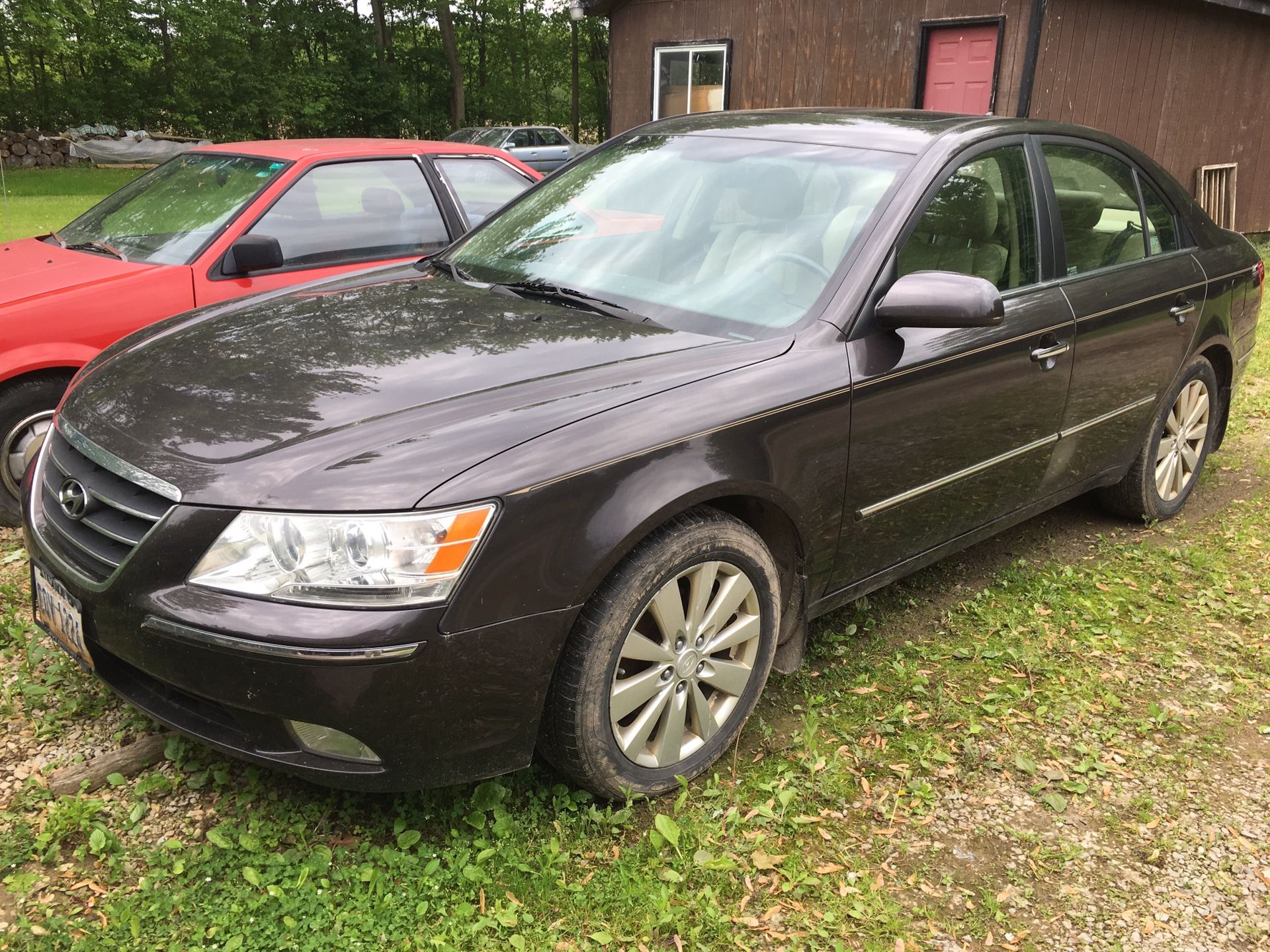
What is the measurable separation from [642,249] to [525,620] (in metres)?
1.48

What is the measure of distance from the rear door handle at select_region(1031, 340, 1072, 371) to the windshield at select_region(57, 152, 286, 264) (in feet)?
11.8

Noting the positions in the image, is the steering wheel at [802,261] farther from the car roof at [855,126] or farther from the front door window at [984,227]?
the car roof at [855,126]

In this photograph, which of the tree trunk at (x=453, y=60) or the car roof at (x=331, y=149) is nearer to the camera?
the car roof at (x=331, y=149)

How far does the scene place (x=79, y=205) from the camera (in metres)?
17.5

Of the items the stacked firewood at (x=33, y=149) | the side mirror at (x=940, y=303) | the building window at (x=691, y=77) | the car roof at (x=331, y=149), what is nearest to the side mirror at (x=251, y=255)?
the car roof at (x=331, y=149)

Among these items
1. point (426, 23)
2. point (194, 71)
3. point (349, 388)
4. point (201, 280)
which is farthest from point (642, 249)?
point (426, 23)

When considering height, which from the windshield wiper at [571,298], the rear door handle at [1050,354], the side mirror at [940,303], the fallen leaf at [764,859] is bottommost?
the fallen leaf at [764,859]

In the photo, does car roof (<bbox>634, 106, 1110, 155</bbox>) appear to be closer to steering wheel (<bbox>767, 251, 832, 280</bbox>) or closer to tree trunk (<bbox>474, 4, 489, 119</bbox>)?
steering wheel (<bbox>767, 251, 832, 280</bbox>)

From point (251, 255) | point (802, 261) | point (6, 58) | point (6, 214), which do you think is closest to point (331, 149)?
point (251, 255)

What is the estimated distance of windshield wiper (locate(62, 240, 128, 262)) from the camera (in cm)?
475

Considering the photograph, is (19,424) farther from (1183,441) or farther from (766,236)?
(1183,441)

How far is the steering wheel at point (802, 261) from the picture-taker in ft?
9.74

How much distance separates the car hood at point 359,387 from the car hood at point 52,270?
4.68 ft

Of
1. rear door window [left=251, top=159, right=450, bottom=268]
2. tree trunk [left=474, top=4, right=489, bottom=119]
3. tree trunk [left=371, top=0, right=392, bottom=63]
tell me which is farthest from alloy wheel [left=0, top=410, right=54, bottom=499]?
tree trunk [left=474, top=4, right=489, bottom=119]
